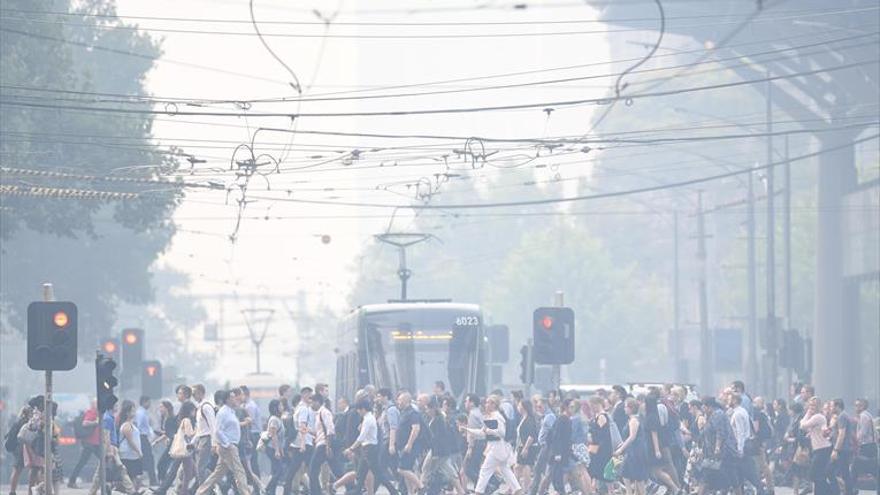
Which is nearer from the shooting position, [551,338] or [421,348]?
[551,338]

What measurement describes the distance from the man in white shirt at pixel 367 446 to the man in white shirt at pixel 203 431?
2084mm

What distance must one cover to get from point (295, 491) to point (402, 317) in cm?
719

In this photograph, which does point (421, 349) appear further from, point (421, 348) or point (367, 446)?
point (367, 446)

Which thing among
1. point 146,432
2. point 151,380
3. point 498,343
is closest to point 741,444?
point 146,432

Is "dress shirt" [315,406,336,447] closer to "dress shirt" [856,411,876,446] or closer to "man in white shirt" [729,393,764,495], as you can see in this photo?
"man in white shirt" [729,393,764,495]

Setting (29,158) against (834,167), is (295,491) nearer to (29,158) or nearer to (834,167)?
(29,158)

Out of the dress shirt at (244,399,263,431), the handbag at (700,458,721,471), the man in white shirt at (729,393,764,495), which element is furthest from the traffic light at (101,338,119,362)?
the man in white shirt at (729,393,764,495)

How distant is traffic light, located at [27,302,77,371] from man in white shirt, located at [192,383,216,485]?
594 centimetres

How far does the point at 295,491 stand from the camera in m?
31.6

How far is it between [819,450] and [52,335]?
11918mm

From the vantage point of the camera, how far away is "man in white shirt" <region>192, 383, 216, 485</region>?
28594 mm

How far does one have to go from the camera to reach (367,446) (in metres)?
29.5

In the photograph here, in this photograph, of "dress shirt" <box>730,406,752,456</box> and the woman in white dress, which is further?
"dress shirt" <box>730,406,752,456</box>

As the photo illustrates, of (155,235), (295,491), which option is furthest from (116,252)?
(295,491)
